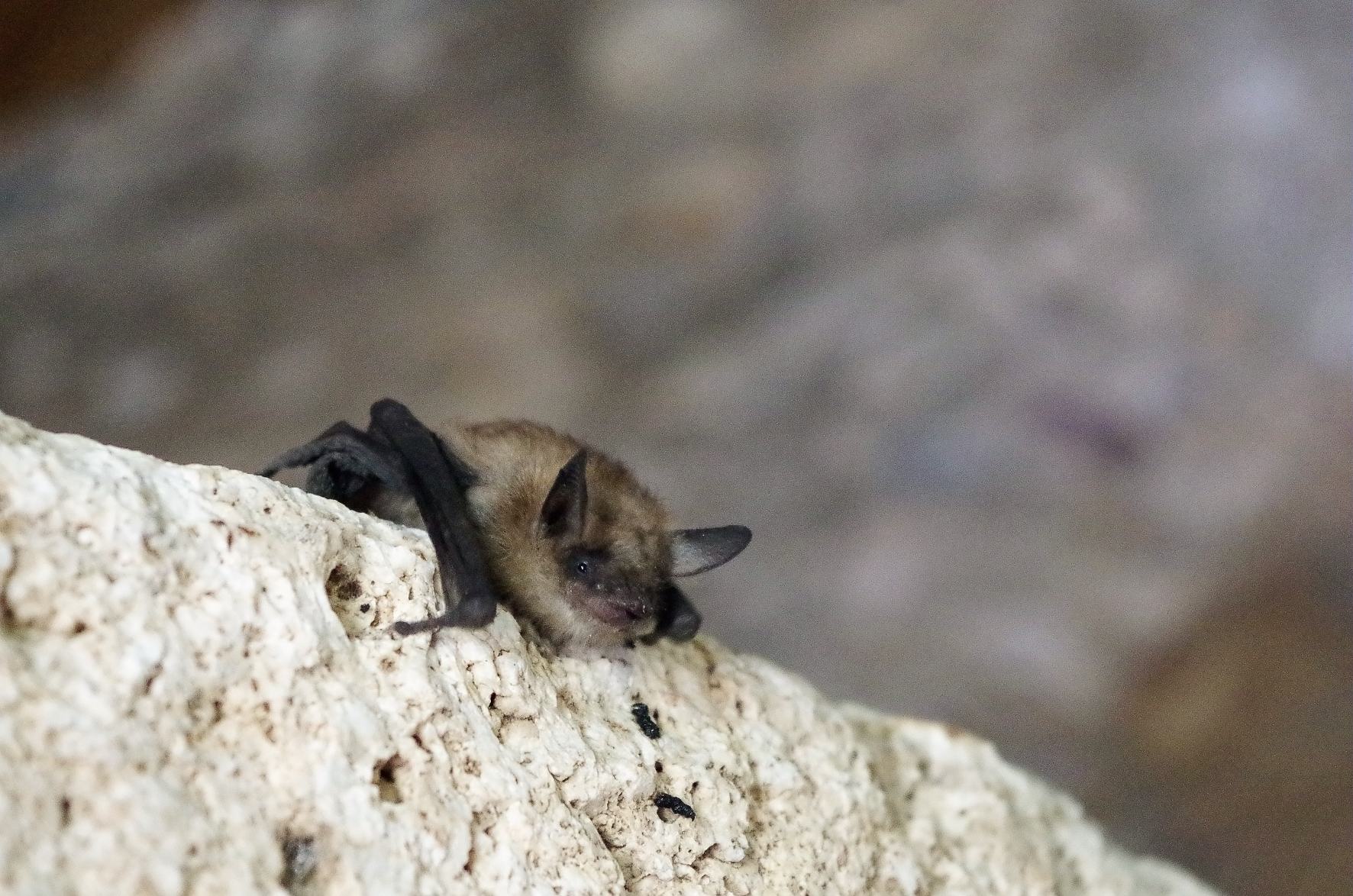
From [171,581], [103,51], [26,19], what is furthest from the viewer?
[103,51]

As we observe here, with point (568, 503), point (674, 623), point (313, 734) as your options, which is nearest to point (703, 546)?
point (674, 623)

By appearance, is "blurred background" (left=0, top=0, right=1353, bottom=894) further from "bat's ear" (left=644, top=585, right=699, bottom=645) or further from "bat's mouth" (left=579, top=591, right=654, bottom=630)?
"bat's mouth" (left=579, top=591, right=654, bottom=630)

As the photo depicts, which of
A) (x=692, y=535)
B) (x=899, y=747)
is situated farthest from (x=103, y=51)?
(x=899, y=747)

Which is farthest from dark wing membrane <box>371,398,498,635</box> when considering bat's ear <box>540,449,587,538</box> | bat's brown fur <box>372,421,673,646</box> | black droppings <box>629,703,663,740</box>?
black droppings <box>629,703,663,740</box>

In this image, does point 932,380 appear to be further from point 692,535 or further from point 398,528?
point 398,528

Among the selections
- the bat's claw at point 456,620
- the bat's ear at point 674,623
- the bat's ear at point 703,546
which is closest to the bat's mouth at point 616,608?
the bat's ear at point 674,623

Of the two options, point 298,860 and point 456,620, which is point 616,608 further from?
point 298,860
